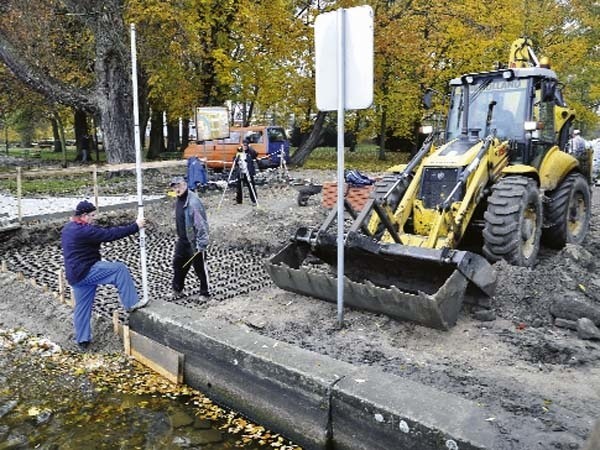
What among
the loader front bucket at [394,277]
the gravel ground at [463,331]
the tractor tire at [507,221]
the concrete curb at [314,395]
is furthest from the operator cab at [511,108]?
the concrete curb at [314,395]

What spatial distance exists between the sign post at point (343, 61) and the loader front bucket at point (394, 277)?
67 centimetres

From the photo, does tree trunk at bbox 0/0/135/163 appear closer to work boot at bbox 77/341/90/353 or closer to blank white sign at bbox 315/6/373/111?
work boot at bbox 77/341/90/353

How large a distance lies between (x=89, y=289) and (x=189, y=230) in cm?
138

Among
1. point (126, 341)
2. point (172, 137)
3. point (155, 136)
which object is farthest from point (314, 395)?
point (172, 137)

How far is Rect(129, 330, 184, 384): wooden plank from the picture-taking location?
568cm

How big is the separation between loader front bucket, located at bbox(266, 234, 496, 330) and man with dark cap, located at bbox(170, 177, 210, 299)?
0.88 m

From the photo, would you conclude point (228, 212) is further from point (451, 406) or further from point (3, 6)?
point (3, 6)

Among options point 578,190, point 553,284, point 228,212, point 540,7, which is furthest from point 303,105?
point 553,284

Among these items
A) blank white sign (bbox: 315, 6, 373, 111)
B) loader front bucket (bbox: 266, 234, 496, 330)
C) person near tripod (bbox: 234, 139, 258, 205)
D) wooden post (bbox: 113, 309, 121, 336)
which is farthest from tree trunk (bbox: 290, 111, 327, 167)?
blank white sign (bbox: 315, 6, 373, 111)

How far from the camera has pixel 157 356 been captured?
5.90 meters

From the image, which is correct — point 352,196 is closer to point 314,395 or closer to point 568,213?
point 568,213

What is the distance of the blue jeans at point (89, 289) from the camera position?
6.27 m

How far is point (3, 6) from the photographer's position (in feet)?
63.9

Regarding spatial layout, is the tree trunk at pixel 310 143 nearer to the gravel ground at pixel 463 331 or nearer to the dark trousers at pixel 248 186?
the dark trousers at pixel 248 186
